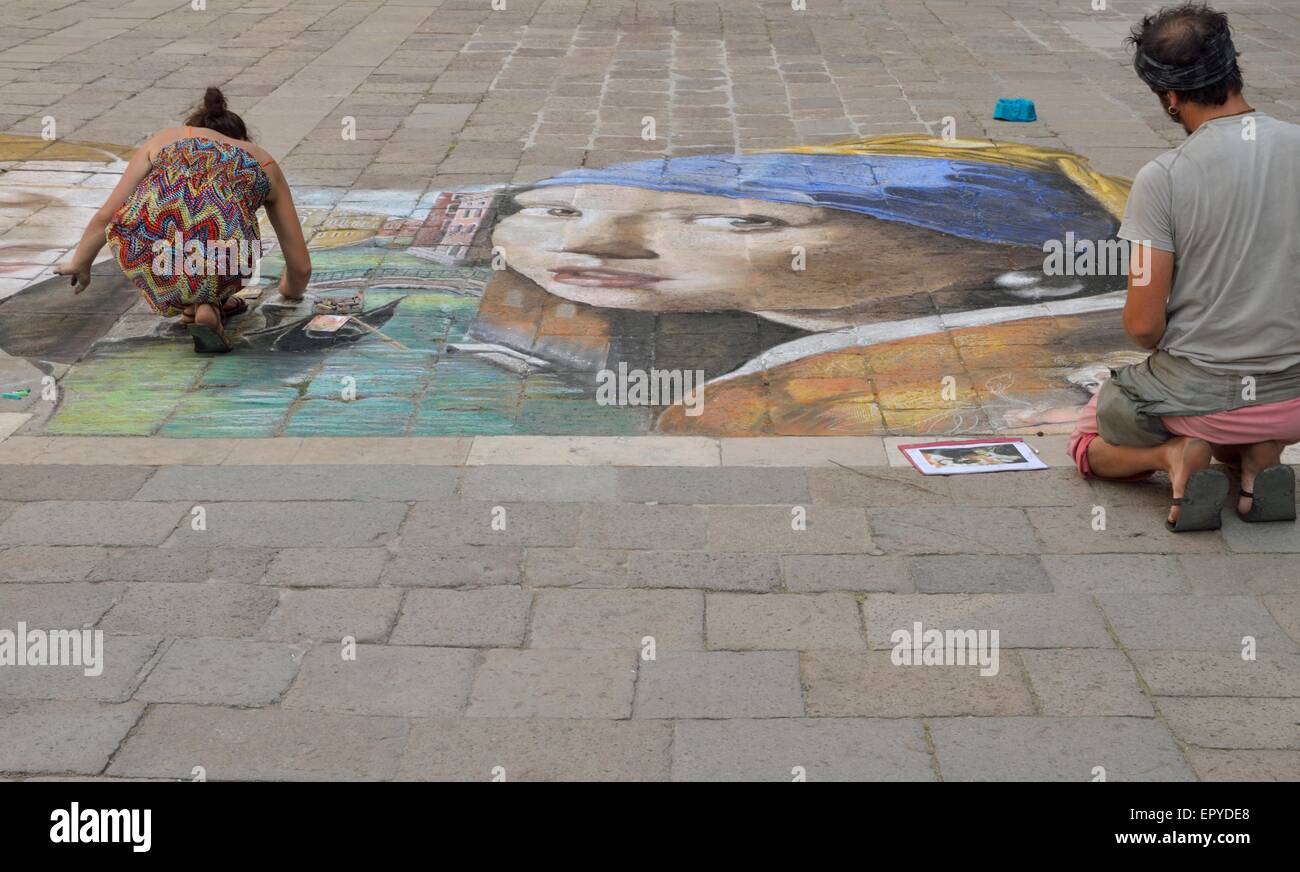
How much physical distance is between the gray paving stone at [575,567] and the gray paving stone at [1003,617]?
28.6 inches

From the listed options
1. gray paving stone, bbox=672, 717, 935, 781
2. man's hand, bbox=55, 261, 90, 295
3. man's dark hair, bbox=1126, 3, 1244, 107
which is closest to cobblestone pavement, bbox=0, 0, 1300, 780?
gray paving stone, bbox=672, 717, 935, 781

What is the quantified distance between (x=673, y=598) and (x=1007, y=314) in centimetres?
285

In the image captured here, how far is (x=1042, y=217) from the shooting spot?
730cm

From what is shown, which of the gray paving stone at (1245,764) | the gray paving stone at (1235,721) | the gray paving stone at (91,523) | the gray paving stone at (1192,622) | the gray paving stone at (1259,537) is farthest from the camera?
the gray paving stone at (91,523)

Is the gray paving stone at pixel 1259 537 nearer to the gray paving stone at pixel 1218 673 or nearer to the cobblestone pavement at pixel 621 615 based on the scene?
the cobblestone pavement at pixel 621 615

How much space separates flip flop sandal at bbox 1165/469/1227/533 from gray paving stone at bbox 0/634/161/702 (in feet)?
9.75

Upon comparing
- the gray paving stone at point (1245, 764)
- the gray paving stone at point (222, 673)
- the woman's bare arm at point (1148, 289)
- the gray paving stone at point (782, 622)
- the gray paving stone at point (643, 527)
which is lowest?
the gray paving stone at point (643, 527)

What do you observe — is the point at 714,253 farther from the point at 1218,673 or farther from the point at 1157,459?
the point at 1218,673

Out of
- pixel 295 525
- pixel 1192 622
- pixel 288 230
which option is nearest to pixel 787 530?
pixel 1192 622

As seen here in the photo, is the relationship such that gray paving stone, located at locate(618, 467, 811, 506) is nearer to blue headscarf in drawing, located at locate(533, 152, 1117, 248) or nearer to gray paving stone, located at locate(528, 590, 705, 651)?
gray paving stone, located at locate(528, 590, 705, 651)

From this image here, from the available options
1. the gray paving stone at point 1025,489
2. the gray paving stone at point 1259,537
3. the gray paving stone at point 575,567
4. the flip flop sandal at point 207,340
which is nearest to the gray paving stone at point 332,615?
the gray paving stone at point 575,567

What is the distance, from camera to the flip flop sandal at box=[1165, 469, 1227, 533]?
4.14m

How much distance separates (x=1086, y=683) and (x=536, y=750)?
4.49ft

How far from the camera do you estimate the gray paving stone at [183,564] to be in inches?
157
